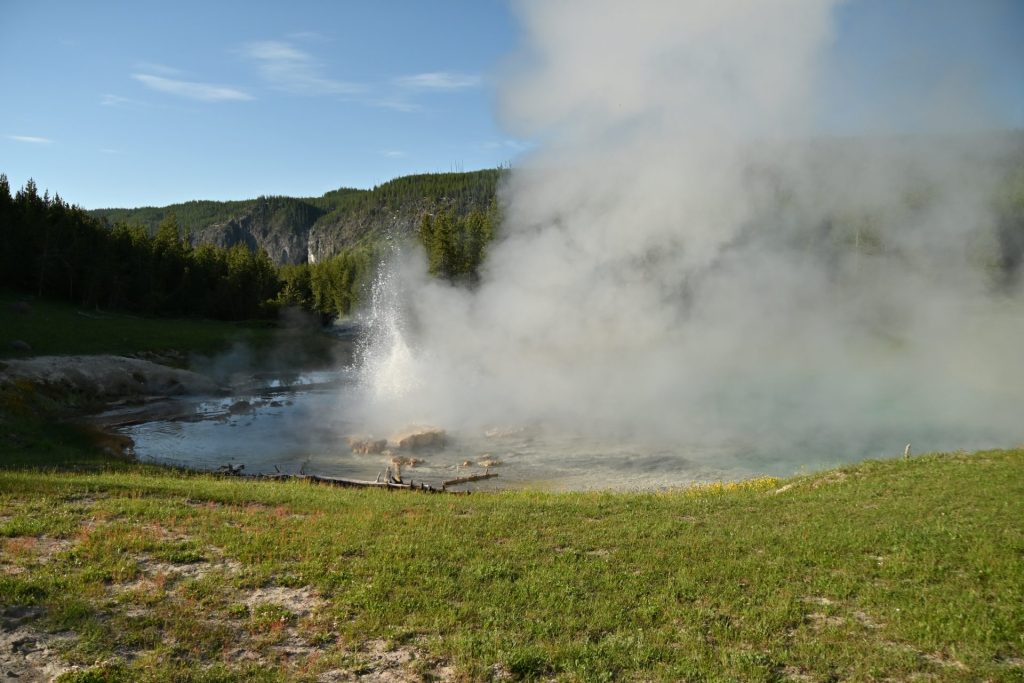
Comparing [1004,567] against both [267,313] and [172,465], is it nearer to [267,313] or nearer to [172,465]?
[172,465]

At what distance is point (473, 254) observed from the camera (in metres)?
64.2

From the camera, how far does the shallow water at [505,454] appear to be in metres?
21.5

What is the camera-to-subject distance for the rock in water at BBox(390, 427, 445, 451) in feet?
81.9

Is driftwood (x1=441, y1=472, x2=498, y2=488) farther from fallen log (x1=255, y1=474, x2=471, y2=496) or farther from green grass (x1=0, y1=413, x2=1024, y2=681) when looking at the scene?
green grass (x1=0, y1=413, x2=1024, y2=681)

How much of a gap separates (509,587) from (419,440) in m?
16.5

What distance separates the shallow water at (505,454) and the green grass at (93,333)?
10.9 meters

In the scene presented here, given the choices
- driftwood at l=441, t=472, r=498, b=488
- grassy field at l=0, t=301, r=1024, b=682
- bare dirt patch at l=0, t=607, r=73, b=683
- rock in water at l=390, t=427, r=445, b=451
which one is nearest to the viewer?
bare dirt patch at l=0, t=607, r=73, b=683

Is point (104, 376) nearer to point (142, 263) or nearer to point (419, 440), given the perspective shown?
point (419, 440)

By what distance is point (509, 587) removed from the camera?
898 cm

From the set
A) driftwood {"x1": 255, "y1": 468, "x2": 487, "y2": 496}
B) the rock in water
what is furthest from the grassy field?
the rock in water

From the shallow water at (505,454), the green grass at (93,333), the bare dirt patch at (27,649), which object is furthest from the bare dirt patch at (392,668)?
the green grass at (93,333)

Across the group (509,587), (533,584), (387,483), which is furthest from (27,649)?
(387,483)

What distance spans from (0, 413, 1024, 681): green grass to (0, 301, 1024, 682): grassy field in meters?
0.03

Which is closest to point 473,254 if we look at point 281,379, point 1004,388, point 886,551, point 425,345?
point 281,379
